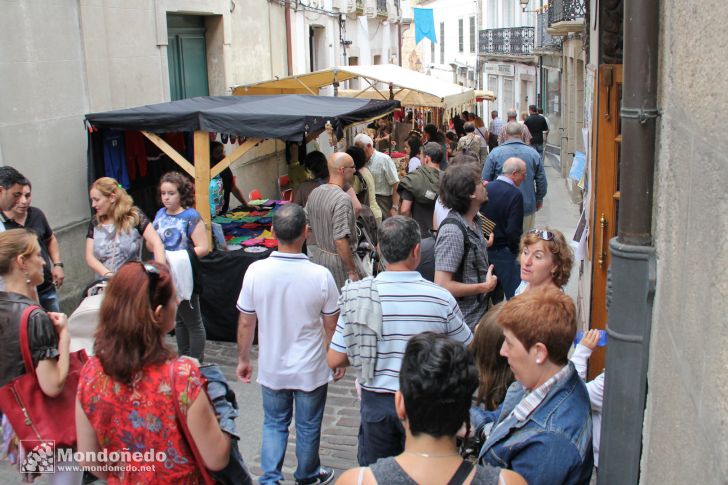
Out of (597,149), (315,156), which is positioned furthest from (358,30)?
(597,149)

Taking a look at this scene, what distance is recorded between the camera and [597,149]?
216 inches

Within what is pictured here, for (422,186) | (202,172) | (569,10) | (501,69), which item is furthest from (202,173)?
(501,69)

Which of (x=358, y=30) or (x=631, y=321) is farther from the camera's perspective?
(x=358, y=30)

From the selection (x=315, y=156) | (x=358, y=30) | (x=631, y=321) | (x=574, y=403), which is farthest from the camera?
(x=358, y=30)

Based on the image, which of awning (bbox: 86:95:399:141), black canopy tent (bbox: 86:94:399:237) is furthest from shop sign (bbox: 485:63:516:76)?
black canopy tent (bbox: 86:94:399:237)

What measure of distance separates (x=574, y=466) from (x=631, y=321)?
0.78 metres

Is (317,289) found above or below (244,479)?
above

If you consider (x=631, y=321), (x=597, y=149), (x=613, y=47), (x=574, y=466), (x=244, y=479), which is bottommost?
(x=244, y=479)

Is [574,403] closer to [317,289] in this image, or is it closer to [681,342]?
[681,342]

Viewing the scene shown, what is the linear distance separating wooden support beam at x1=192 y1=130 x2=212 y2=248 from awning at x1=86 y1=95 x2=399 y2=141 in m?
0.16

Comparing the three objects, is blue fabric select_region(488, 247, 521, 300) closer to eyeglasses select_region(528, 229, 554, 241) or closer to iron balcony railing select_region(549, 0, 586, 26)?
eyeglasses select_region(528, 229, 554, 241)

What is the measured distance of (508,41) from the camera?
35.1 m

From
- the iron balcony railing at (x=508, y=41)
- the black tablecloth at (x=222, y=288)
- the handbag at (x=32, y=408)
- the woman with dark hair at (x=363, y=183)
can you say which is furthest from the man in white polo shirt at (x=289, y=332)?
the iron balcony railing at (x=508, y=41)

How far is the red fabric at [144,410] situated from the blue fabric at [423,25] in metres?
26.3
